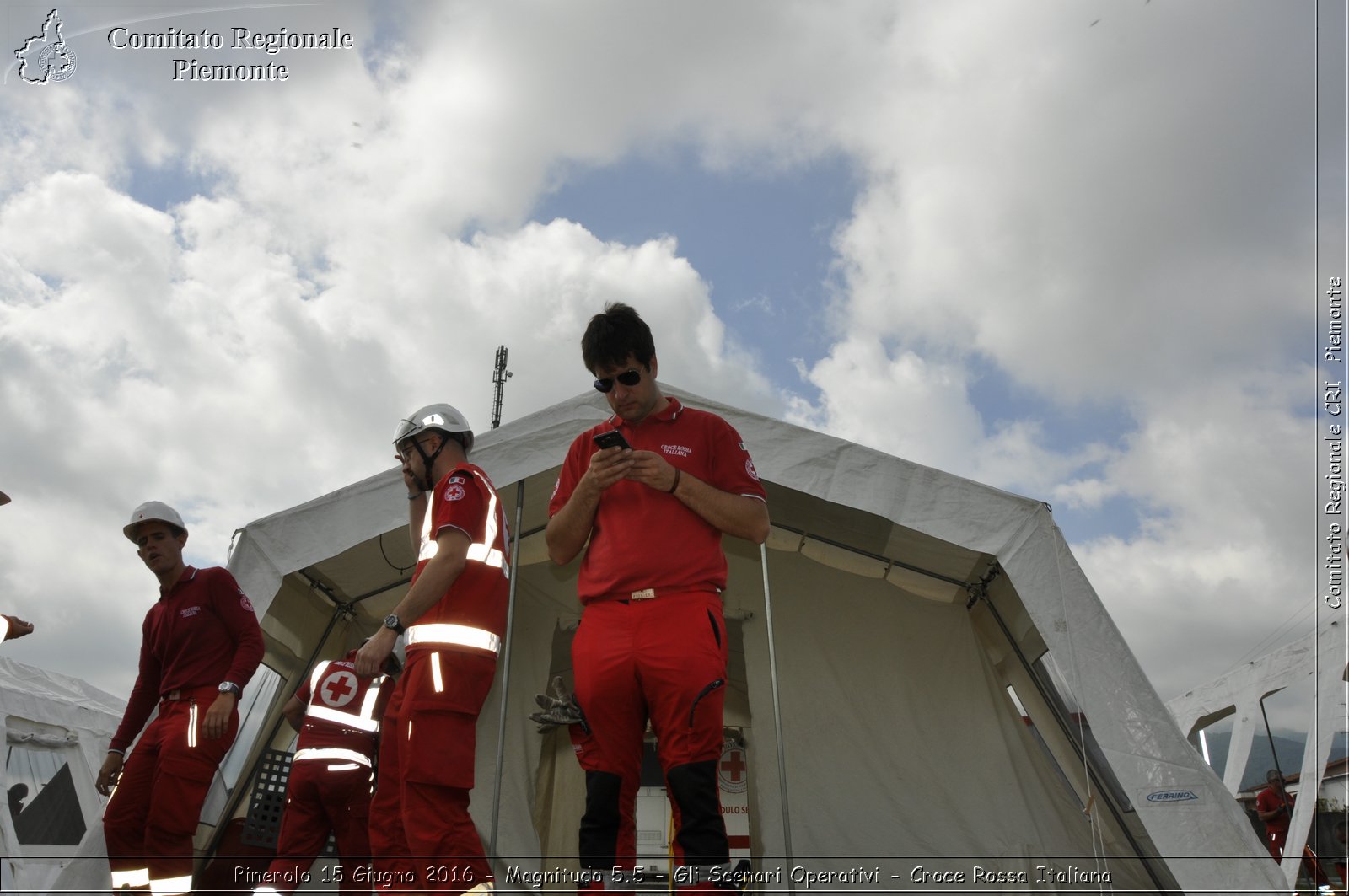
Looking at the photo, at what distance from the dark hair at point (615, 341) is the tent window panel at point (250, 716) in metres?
3.77

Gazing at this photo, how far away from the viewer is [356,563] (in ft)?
18.0

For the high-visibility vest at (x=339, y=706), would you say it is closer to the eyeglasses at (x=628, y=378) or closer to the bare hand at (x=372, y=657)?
the bare hand at (x=372, y=657)

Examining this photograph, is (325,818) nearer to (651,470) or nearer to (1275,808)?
(651,470)

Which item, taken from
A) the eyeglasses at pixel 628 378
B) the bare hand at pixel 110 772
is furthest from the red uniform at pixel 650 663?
the bare hand at pixel 110 772

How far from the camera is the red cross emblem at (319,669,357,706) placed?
406cm

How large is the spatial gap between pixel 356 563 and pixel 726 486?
139 inches

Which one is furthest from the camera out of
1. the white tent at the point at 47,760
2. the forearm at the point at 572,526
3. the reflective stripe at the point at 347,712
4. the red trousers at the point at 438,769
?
the white tent at the point at 47,760

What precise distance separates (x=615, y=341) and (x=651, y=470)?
1.52 ft

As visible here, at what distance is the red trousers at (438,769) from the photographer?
247cm

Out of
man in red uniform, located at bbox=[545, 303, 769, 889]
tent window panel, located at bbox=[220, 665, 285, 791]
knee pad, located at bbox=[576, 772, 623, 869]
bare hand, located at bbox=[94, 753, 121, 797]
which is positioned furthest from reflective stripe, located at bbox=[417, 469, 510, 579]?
tent window panel, located at bbox=[220, 665, 285, 791]

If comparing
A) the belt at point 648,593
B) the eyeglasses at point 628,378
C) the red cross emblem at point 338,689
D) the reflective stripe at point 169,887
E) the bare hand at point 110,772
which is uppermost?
the eyeglasses at point 628,378

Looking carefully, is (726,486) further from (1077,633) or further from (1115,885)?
(1115,885)

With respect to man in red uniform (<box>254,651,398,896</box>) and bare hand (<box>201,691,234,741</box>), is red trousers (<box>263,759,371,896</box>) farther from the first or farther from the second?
bare hand (<box>201,691,234,741</box>)

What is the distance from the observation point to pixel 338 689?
13.5 feet
